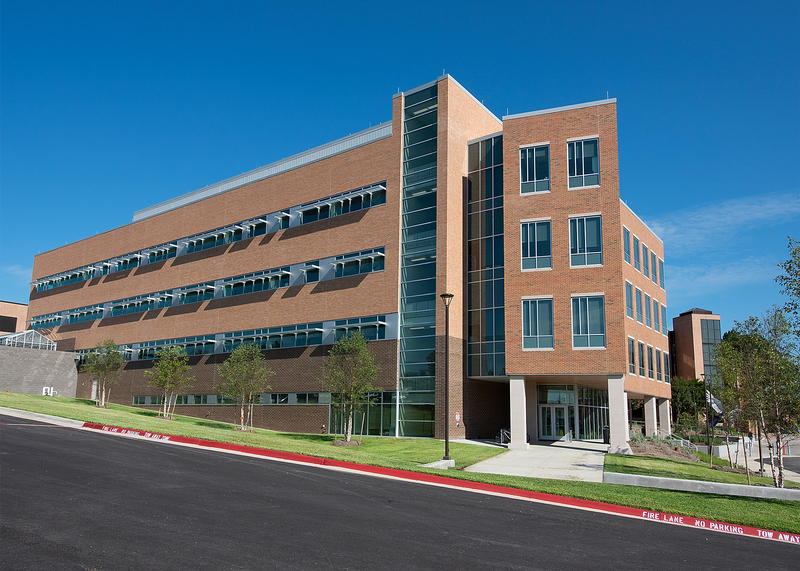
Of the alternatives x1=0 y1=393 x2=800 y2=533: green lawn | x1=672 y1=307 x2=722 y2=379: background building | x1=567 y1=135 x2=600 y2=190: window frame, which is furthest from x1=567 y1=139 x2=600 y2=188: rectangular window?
x1=672 y1=307 x2=722 y2=379: background building

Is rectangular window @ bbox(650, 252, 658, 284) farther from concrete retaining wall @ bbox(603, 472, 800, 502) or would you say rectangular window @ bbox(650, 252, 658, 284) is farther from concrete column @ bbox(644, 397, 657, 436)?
concrete retaining wall @ bbox(603, 472, 800, 502)

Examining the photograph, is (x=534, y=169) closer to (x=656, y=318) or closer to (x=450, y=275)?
(x=450, y=275)

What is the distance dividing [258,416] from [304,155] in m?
19.4

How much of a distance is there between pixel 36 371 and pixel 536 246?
1973 inches

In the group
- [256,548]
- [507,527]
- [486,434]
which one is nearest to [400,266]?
[486,434]

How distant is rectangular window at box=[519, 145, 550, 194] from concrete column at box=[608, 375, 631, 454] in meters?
11.5

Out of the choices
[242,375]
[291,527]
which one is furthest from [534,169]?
[291,527]

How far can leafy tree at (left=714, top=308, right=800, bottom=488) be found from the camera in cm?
2166

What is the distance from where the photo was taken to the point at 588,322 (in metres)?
33.3

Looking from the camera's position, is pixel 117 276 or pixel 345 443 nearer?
pixel 345 443

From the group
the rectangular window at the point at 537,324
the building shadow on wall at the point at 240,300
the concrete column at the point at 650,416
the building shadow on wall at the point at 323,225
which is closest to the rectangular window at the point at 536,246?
the rectangular window at the point at 537,324

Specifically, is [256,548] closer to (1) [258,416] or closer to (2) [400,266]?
(2) [400,266]

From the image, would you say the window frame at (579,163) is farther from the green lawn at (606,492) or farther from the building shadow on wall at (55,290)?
the building shadow on wall at (55,290)

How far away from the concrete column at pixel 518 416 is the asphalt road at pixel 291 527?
17.2m
